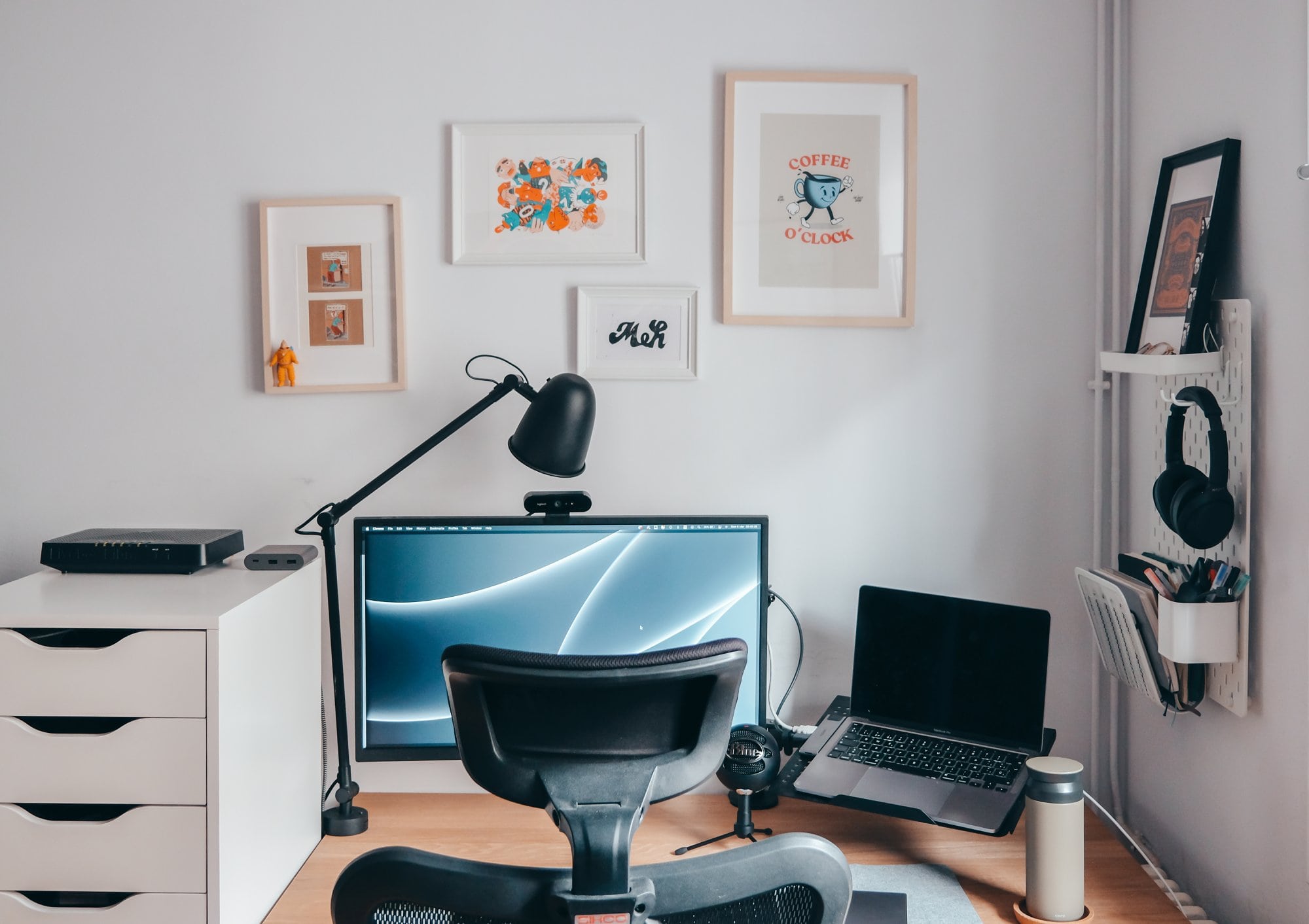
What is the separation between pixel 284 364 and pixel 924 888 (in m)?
1.25

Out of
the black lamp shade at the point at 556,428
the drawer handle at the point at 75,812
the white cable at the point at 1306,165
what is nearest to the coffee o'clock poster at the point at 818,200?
the black lamp shade at the point at 556,428

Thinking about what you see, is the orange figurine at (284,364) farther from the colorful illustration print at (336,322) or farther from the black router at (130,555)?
the black router at (130,555)

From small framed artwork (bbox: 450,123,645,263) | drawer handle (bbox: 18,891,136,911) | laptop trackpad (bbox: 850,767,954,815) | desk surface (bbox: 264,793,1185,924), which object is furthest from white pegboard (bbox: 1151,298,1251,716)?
drawer handle (bbox: 18,891,136,911)

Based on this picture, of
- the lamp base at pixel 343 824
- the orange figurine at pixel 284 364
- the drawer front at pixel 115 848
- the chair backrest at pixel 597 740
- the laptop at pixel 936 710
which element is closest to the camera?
the chair backrest at pixel 597 740

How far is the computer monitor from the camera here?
149 centimetres

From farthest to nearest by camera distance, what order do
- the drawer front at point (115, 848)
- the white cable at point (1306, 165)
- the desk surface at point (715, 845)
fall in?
1. the desk surface at point (715, 845)
2. the drawer front at point (115, 848)
3. the white cable at point (1306, 165)

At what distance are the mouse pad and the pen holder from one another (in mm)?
477

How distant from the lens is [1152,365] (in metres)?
1.29

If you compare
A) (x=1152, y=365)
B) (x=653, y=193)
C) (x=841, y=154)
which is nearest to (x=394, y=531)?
(x=653, y=193)

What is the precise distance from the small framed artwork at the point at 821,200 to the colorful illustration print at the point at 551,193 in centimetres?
22

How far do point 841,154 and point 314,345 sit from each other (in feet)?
3.06

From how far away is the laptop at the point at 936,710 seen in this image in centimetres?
140

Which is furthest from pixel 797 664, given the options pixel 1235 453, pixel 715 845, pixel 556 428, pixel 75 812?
pixel 75 812

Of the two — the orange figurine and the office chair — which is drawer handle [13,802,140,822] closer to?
the office chair
